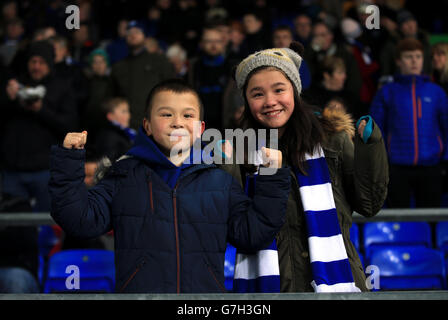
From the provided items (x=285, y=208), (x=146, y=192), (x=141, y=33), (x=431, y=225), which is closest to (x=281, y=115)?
(x=285, y=208)

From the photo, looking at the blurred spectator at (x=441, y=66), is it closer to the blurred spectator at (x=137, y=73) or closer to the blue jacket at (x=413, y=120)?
the blue jacket at (x=413, y=120)

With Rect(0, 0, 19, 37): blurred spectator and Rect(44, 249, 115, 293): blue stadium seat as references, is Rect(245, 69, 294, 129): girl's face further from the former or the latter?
Rect(0, 0, 19, 37): blurred spectator

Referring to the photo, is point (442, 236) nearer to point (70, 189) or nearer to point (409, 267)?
point (409, 267)

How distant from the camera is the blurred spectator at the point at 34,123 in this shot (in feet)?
18.7

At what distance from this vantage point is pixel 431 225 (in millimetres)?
5629

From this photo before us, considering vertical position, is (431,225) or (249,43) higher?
(249,43)

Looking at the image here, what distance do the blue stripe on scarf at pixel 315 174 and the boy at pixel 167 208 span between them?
0.17m

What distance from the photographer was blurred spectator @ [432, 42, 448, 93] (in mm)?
6336

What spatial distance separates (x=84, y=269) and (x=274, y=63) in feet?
7.95

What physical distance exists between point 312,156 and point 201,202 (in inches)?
19.6

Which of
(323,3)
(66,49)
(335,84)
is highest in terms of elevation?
(323,3)

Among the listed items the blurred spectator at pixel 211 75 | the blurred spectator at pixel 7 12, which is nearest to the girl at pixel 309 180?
the blurred spectator at pixel 211 75

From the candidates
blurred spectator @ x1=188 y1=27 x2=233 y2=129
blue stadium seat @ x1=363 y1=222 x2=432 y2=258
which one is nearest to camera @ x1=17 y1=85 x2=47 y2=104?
blurred spectator @ x1=188 y1=27 x2=233 y2=129

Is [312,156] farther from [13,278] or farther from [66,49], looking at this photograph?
[66,49]
